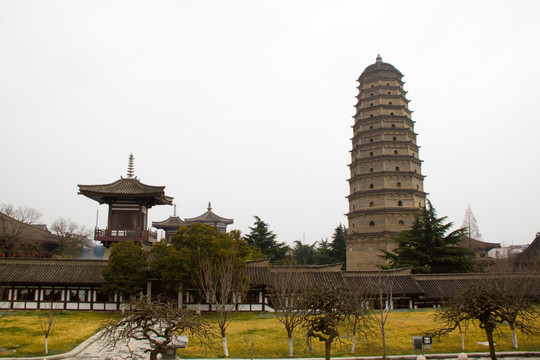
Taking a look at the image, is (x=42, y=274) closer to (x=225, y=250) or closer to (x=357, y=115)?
(x=225, y=250)

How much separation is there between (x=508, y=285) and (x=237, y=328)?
40.8 feet

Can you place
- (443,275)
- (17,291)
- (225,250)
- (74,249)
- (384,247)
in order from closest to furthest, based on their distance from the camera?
(225,250)
(17,291)
(443,275)
(384,247)
(74,249)

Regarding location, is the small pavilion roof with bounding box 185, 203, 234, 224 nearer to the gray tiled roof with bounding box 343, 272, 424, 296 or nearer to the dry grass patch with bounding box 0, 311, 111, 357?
the gray tiled roof with bounding box 343, 272, 424, 296

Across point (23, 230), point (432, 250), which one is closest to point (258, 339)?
point (432, 250)

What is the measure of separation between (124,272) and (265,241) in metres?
24.1

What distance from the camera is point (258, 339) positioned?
17125 millimetres

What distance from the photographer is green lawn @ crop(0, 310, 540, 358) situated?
1525 centimetres

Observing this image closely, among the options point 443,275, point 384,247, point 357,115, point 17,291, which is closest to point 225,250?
point 17,291

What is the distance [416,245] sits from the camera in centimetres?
3284

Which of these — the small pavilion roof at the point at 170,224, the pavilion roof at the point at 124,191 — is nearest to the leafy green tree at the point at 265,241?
the small pavilion roof at the point at 170,224

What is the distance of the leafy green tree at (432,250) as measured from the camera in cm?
3152

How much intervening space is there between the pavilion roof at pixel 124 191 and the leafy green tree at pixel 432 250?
63.4 ft

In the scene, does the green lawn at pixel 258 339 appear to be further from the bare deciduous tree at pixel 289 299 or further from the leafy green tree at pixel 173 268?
the leafy green tree at pixel 173 268

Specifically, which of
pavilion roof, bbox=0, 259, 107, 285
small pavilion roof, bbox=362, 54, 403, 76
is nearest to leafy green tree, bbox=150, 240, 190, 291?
pavilion roof, bbox=0, 259, 107, 285
